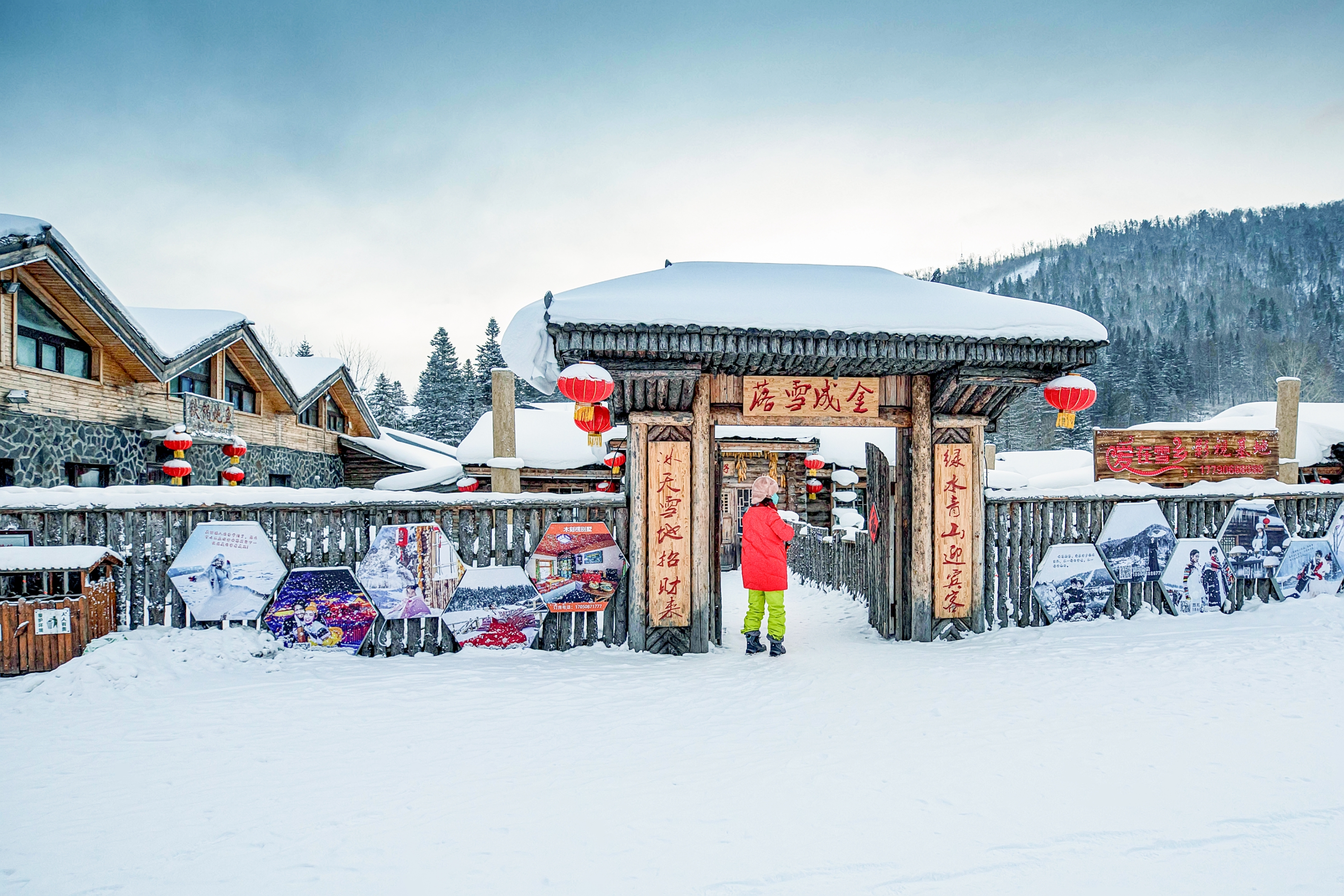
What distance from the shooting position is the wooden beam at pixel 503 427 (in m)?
10.6

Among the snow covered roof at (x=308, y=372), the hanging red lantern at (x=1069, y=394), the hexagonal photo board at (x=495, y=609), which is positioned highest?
the snow covered roof at (x=308, y=372)

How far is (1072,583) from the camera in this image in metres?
7.53

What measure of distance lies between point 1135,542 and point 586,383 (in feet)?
22.1

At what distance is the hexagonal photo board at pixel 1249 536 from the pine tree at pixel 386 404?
41547mm

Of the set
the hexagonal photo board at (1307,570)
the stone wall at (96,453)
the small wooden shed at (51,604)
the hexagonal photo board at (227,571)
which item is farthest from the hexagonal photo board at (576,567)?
the stone wall at (96,453)

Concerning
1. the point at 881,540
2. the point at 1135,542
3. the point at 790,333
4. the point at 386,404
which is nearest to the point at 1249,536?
the point at 1135,542

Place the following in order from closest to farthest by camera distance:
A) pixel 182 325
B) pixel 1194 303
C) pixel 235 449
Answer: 1. pixel 182 325
2. pixel 235 449
3. pixel 1194 303

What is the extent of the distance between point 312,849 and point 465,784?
2.67ft

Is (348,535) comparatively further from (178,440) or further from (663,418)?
(178,440)

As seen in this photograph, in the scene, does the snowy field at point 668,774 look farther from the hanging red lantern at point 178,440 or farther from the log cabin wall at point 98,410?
the hanging red lantern at point 178,440

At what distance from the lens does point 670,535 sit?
6.64 metres

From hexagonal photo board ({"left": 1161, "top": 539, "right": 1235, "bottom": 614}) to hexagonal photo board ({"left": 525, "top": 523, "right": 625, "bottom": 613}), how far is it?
6.56 metres

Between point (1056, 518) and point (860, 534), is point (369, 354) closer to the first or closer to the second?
point (860, 534)

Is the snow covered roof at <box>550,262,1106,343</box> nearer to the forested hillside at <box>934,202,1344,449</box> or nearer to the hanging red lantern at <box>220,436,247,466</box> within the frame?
the hanging red lantern at <box>220,436,247,466</box>
